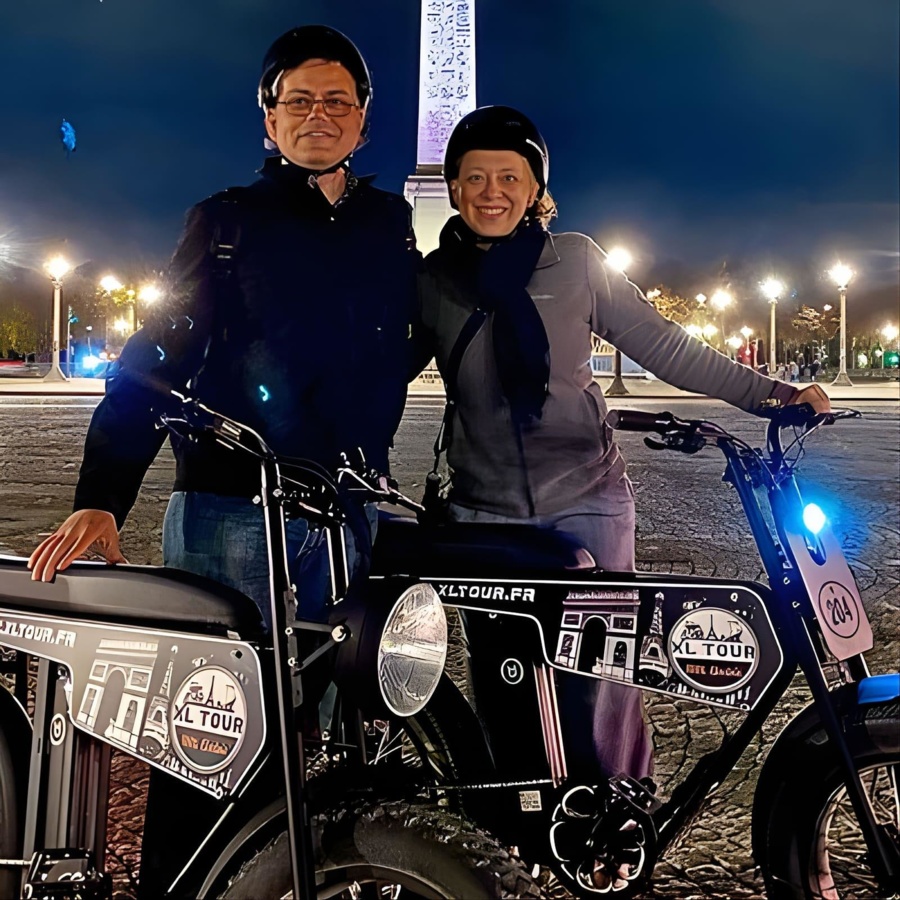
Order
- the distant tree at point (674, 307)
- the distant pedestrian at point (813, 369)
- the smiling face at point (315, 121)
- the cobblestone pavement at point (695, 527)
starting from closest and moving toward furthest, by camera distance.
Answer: the smiling face at point (315, 121) → the cobblestone pavement at point (695, 527) → the distant pedestrian at point (813, 369) → the distant tree at point (674, 307)

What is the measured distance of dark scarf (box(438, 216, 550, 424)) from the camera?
88.5 inches

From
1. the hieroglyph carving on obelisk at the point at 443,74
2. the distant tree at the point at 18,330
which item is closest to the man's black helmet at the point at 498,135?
the hieroglyph carving on obelisk at the point at 443,74

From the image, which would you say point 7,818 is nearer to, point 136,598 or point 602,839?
point 136,598

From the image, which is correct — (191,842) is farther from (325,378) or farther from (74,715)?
(325,378)

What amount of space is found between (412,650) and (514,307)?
907mm

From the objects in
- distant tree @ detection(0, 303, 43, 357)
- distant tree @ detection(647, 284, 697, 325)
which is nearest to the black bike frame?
distant tree @ detection(647, 284, 697, 325)

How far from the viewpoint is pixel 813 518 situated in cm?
197

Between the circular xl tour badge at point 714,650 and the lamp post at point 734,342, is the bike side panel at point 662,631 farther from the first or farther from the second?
the lamp post at point 734,342

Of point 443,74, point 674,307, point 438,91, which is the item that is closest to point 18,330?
point 438,91

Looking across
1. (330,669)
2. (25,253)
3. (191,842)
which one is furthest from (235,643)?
(25,253)

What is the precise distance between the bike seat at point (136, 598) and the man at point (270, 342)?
186mm

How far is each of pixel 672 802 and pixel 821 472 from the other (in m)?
8.77

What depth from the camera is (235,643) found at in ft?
5.30

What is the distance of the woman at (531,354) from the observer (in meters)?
2.27
